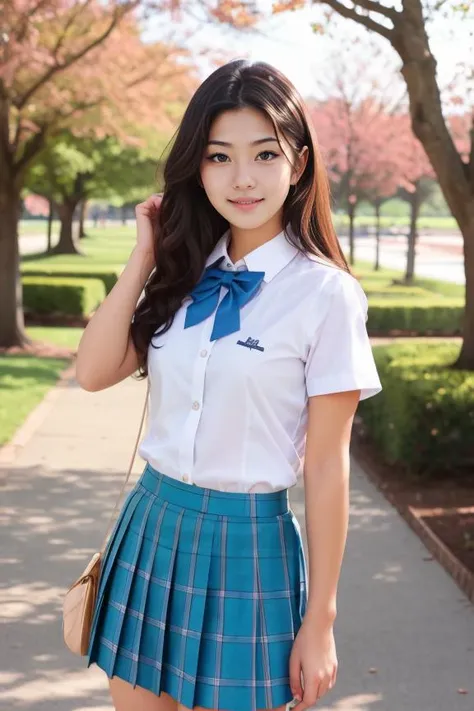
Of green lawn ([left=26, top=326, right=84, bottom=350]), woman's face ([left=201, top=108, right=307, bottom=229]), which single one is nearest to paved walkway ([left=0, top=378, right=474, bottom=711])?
woman's face ([left=201, top=108, right=307, bottom=229])

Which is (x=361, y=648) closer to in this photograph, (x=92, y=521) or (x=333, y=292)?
(x=92, y=521)

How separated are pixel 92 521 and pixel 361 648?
2339 mm

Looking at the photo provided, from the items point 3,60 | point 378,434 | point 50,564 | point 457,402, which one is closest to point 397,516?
point 457,402

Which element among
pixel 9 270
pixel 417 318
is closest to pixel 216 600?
pixel 9 270

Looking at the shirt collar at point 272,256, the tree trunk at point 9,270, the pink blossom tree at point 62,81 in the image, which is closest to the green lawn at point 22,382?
the tree trunk at point 9,270

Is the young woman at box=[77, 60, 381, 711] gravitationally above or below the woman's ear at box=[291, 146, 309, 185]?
below

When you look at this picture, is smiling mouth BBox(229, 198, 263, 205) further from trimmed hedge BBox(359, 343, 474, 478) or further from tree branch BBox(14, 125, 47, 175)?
tree branch BBox(14, 125, 47, 175)

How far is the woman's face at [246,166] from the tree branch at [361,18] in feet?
20.8

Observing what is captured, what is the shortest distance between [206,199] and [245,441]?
59 centimetres

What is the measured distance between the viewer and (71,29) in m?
12.7

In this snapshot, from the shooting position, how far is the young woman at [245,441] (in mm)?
1901

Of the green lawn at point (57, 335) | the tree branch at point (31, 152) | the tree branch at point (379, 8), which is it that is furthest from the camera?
the green lawn at point (57, 335)

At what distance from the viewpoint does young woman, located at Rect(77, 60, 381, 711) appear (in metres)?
1.90

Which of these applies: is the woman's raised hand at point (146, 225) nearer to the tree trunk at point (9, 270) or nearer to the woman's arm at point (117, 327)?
the woman's arm at point (117, 327)
